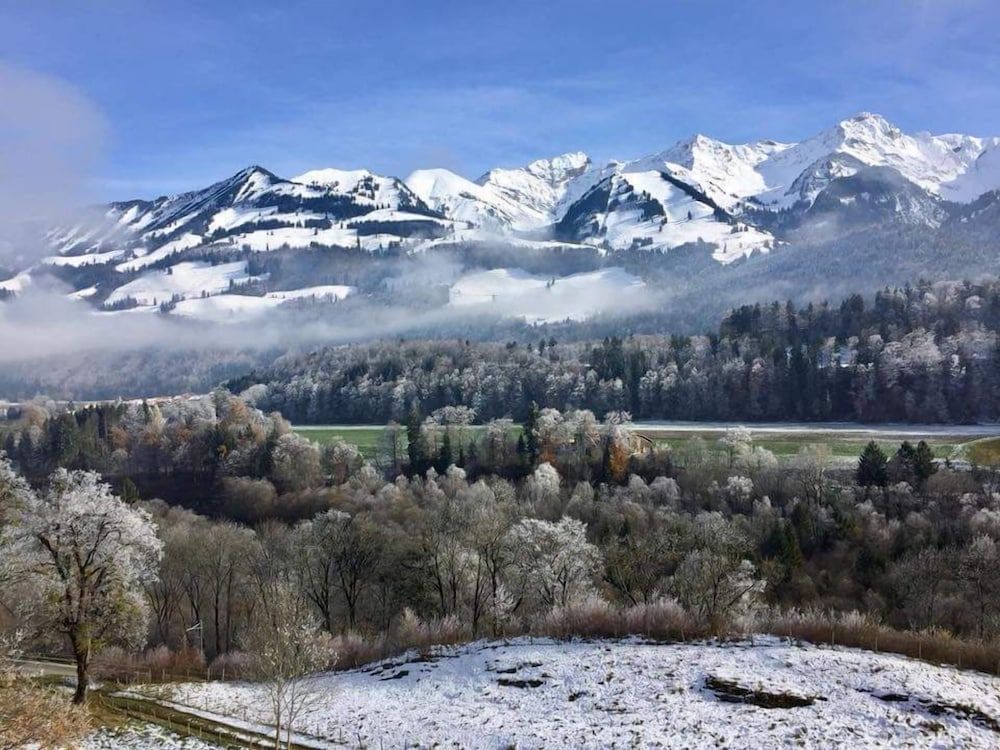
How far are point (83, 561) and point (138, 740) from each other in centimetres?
954

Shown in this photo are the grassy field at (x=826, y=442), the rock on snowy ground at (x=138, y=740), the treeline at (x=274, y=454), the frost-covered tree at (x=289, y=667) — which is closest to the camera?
the frost-covered tree at (x=289, y=667)


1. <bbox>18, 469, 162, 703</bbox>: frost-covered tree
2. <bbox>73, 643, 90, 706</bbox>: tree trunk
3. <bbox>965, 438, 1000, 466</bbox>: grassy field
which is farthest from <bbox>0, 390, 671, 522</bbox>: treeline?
<bbox>73, 643, 90, 706</bbox>: tree trunk

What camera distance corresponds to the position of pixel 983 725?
3120 cm

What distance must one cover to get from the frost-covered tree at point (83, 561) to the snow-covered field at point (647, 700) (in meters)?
6.75

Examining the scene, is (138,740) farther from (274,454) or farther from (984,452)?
(984,452)

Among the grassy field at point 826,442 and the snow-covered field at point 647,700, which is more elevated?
the grassy field at point 826,442

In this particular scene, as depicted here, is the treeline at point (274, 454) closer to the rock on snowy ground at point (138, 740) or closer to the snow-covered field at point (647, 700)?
the snow-covered field at point (647, 700)

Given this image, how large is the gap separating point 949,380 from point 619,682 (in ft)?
489

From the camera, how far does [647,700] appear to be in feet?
117

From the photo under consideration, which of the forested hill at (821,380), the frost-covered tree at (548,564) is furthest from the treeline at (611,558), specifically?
the forested hill at (821,380)

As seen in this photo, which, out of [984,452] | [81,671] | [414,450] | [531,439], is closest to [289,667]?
[81,671]

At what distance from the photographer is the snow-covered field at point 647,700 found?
31656 mm

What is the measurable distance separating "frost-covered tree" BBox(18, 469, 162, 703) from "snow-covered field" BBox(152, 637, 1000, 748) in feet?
22.1

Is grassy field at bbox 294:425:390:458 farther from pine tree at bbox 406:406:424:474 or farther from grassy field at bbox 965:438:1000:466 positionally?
grassy field at bbox 965:438:1000:466
